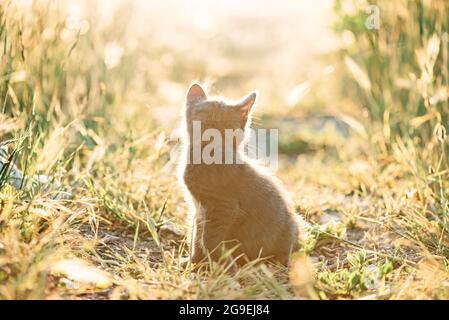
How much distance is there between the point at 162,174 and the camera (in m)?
4.22

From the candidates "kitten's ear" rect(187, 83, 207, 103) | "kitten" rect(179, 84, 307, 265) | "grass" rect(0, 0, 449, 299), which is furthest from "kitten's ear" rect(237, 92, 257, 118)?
"grass" rect(0, 0, 449, 299)

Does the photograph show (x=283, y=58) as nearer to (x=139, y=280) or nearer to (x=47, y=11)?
(x=47, y=11)

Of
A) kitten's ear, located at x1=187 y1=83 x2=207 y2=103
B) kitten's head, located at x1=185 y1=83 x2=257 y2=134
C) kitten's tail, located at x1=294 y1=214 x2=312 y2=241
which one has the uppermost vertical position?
kitten's ear, located at x1=187 y1=83 x2=207 y2=103

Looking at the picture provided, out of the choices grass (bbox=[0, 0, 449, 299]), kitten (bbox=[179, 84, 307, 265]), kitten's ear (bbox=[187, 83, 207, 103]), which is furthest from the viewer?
kitten's ear (bbox=[187, 83, 207, 103])

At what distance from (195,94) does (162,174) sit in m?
1.07

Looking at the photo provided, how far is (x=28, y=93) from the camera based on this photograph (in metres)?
4.00

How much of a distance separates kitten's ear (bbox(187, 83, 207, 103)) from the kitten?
0.26ft

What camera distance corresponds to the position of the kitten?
2994mm

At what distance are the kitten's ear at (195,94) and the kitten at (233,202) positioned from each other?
8 cm

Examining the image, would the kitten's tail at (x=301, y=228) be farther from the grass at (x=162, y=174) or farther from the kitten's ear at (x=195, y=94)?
the kitten's ear at (x=195, y=94)

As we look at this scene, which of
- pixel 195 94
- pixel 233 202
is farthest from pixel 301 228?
pixel 195 94

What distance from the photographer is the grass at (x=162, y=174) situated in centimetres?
263

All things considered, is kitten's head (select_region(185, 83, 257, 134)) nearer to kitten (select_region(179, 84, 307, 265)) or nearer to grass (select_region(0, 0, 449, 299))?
kitten (select_region(179, 84, 307, 265))
